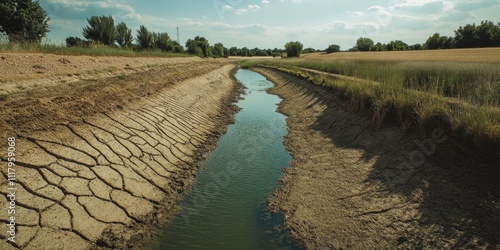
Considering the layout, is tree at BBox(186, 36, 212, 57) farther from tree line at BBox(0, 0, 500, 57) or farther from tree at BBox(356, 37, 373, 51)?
tree at BBox(356, 37, 373, 51)

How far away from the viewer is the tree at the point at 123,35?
41881mm

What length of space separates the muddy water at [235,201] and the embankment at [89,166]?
49 centimetres

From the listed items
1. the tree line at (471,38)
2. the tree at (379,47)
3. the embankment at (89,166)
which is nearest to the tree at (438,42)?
the tree line at (471,38)

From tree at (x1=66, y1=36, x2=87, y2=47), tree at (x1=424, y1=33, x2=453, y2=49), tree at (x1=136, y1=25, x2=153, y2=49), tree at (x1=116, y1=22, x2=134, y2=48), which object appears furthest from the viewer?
tree at (x1=424, y1=33, x2=453, y2=49)

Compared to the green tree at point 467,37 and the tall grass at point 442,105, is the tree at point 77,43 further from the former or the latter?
the green tree at point 467,37

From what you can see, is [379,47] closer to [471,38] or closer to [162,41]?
[471,38]

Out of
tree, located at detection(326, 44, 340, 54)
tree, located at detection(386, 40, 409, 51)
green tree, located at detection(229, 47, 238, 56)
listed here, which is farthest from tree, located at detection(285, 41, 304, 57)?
green tree, located at detection(229, 47, 238, 56)

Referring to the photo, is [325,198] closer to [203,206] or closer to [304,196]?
[304,196]

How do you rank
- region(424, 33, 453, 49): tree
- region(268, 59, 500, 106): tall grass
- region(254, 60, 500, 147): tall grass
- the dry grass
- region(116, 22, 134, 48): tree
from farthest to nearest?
region(424, 33, 453, 49): tree < region(116, 22, 134, 48): tree < the dry grass < region(268, 59, 500, 106): tall grass < region(254, 60, 500, 147): tall grass

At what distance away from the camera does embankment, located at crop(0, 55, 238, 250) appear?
14.9 ft

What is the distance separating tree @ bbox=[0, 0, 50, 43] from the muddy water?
2589cm

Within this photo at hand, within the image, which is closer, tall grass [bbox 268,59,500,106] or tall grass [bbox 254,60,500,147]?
tall grass [bbox 254,60,500,147]

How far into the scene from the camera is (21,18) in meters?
26.5

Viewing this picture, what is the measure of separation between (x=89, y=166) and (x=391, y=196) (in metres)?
6.47
